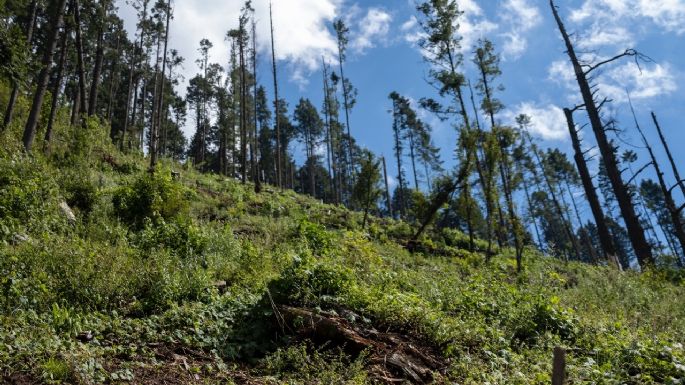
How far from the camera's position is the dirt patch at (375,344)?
5.02 metres

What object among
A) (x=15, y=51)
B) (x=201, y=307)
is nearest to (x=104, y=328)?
(x=201, y=307)

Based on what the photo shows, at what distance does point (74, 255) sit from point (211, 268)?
2019 mm

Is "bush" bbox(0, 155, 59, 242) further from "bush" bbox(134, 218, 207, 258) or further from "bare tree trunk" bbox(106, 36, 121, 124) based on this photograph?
"bare tree trunk" bbox(106, 36, 121, 124)

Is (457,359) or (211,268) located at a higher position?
(211,268)

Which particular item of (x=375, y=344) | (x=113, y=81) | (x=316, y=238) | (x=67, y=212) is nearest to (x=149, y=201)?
(x=67, y=212)

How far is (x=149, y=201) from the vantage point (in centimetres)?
1010

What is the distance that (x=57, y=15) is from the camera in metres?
13.6

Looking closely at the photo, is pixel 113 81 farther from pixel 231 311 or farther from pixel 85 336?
pixel 85 336

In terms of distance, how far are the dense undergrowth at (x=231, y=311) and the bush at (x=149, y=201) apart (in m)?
0.07

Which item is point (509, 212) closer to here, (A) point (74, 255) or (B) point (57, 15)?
(A) point (74, 255)

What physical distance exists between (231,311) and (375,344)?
2014mm

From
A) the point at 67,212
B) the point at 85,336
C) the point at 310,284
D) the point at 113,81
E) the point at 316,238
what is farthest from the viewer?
the point at 113,81

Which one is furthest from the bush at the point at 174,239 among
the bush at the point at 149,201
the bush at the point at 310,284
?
the bush at the point at 310,284

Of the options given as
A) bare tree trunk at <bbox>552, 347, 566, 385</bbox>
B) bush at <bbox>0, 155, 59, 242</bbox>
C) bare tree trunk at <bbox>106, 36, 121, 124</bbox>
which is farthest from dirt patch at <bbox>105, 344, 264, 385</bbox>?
bare tree trunk at <bbox>106, 36, 121, 124</bbox>
